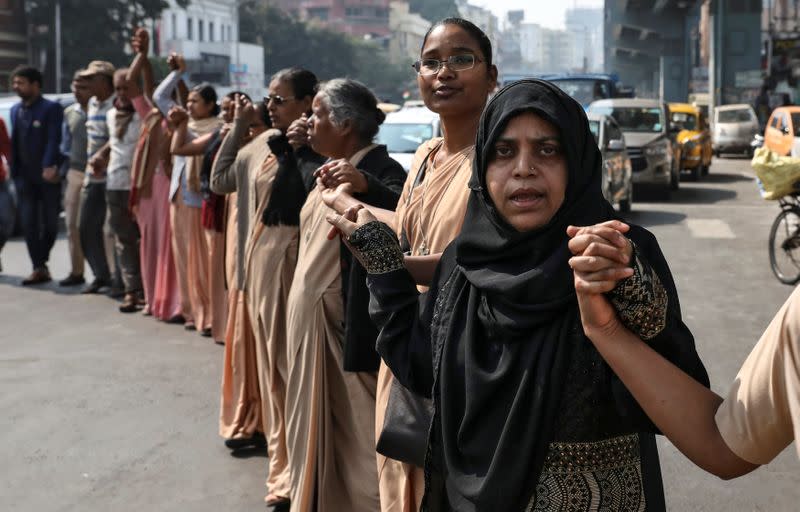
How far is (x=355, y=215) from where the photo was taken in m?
2.93

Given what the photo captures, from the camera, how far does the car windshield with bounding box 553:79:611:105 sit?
30797mm

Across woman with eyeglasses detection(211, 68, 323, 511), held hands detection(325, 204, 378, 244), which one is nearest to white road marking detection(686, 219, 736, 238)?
woman with eyeglasses detection(211, 68, 323, 511)

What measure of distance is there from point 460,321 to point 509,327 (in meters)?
0.22

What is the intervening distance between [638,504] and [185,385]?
200 inches

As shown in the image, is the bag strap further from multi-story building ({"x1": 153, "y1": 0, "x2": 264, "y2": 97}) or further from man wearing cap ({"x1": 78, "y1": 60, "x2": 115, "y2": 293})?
multi-story building ({"x1": 153, "y1": 0, "x2": 264, "y2": 97})

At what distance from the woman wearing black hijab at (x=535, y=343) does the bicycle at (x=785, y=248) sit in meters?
8.48

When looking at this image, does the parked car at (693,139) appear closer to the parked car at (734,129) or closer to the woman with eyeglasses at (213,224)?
the parked car at (734,129)

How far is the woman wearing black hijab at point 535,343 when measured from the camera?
2.12 metres

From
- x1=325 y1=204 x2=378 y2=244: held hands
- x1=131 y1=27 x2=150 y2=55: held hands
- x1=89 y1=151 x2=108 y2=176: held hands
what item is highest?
x1=131 y1=27 x2=150 y2=55: held hands

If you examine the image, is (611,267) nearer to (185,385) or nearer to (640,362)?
(640,362)

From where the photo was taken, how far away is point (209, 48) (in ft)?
275

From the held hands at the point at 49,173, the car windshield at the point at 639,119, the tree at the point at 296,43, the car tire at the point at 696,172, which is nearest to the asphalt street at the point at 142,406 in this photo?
the held hands at the point at 49,173

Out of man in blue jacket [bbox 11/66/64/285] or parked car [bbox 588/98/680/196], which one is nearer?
man in blue jacket [bbox 11/66/64/285]

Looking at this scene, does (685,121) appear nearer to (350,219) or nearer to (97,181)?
(97,181)
